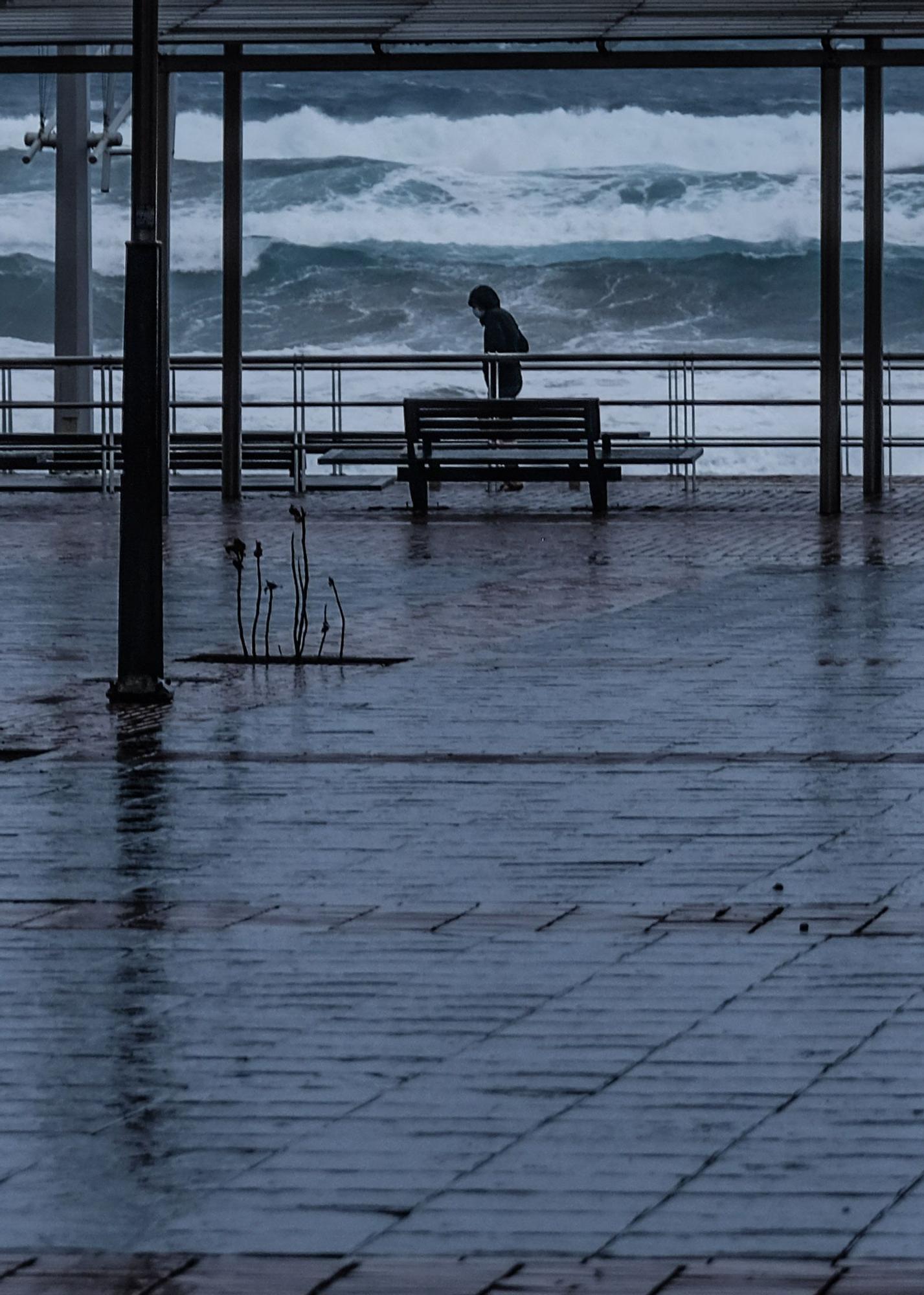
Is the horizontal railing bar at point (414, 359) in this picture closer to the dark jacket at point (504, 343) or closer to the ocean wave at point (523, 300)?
the dark jacket at point (504, 343)

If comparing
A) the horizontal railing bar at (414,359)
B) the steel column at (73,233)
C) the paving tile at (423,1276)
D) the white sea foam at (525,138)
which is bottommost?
the paving tile at (423,1276)

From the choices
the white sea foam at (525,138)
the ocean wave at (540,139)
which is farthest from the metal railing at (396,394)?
the white sea foam at (525,138)

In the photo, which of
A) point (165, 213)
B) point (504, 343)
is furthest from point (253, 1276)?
point (504, 343)

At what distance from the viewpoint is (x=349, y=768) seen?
827 centimetres

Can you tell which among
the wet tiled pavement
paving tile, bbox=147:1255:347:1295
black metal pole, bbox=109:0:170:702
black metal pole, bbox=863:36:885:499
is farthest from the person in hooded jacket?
paving tile, bbox=147:1255:347:1295

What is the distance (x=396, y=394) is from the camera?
2283 inches

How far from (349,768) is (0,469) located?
50.4ft

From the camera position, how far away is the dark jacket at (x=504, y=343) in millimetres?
23984

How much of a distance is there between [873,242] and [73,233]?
9.59 metres

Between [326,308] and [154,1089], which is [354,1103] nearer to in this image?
[154,1089]

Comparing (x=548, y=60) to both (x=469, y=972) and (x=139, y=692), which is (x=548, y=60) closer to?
(x=139, y=692)

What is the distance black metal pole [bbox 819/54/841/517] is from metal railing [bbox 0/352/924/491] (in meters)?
1.78

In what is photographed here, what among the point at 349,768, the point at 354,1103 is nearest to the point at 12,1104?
the point at 354,1103

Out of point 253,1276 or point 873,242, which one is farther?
point 873,242
